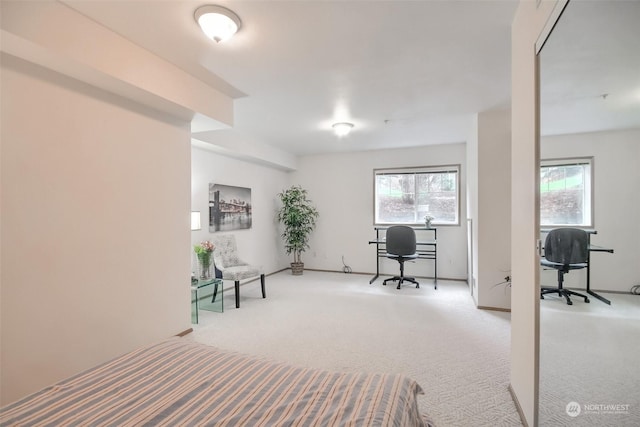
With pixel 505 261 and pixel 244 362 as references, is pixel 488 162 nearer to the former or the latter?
pixel 505 261

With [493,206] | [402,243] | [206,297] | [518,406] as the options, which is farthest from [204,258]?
[493,206]

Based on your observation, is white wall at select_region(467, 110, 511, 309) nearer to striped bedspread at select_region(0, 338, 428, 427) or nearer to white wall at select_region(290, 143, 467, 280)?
white wall at select_region(290, 143, 467, 280)

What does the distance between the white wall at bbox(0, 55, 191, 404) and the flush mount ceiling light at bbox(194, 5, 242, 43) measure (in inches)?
43.1

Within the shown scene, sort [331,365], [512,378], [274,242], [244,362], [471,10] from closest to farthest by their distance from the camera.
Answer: [244,362] < [471,10] < [512,378] < [331,365] < [274,242]

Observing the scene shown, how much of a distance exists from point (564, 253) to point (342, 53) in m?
1.99

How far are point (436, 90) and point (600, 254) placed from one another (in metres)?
2.38

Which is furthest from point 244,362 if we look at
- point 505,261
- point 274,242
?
point 274,242

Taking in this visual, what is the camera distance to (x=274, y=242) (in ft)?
20.9

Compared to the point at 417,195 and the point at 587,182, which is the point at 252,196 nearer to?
the point at 417,195

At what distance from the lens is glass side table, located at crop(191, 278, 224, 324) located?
353cm

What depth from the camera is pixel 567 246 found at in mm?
1449

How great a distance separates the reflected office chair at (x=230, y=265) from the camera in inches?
165

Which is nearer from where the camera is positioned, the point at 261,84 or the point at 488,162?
the point at 261,84

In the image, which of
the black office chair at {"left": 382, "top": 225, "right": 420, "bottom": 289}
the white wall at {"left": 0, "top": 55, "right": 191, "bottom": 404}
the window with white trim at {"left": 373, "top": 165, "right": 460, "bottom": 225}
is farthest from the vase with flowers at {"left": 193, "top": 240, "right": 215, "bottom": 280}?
the window with white trim at {"left": 373, "top": 165, "right": 460, "bottom": 225}
